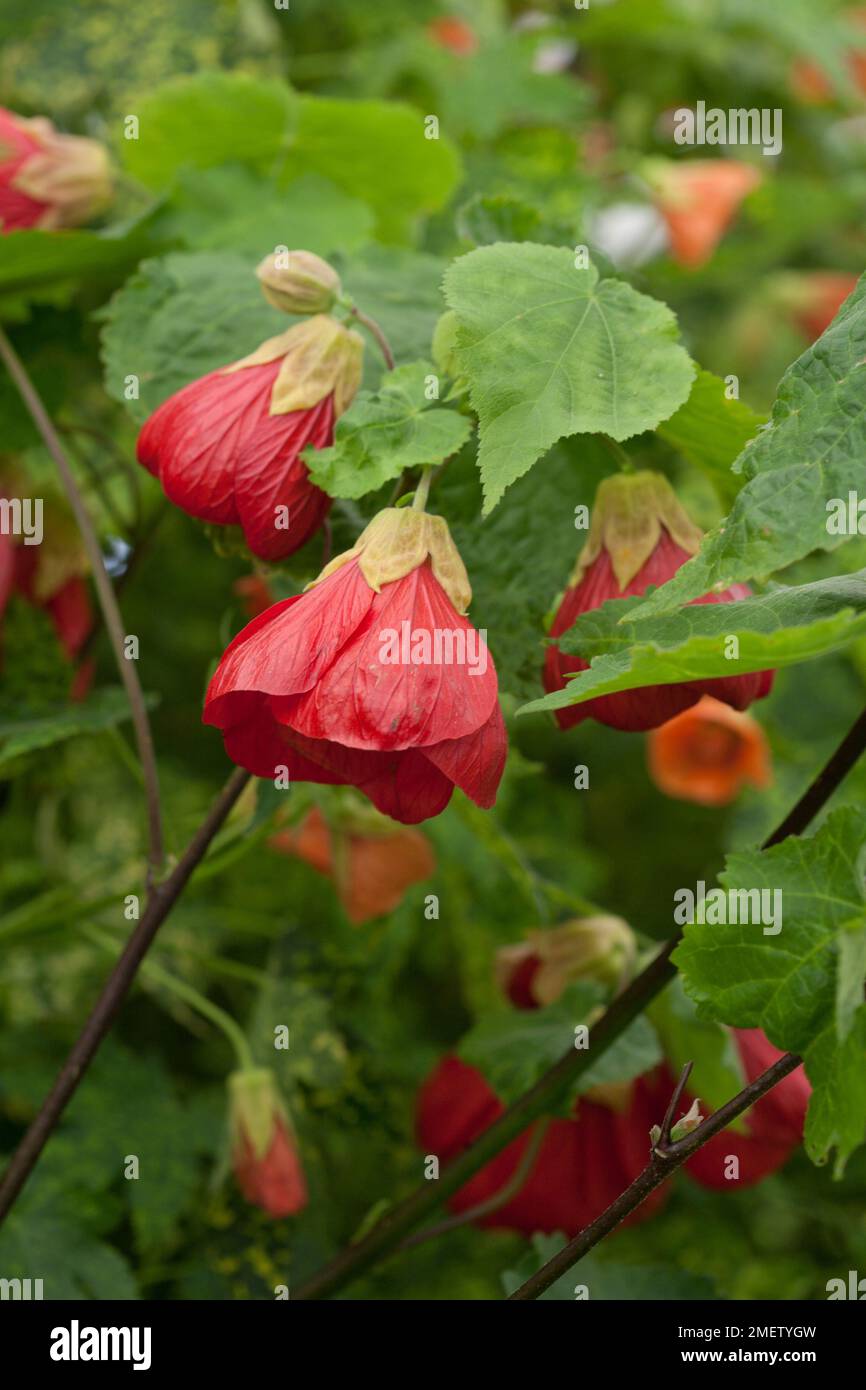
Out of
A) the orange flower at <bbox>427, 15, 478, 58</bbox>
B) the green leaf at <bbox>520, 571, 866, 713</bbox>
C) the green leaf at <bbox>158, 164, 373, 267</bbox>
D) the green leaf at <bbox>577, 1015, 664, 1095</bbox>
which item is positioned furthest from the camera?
the orange flower at <bbox>427, 15, 478, 58</bbox>

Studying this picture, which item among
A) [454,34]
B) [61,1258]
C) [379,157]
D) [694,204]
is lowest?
[61,1258]

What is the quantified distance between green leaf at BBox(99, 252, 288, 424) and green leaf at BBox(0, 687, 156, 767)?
0.13 metres

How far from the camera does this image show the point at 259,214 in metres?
0.73

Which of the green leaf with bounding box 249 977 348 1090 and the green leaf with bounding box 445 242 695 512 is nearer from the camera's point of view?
the green leaf with bounding box 445 242 695 512

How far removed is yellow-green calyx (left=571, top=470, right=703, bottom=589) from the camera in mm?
479

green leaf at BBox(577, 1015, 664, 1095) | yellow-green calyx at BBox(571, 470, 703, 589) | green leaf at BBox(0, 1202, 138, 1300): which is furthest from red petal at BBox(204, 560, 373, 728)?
green leaf at BBox(0, 1202, 138, 1300)

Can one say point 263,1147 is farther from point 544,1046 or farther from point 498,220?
point 498,220

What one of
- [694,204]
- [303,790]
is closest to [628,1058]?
[303,790]

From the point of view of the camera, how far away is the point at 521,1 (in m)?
1.22

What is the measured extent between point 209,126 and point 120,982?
48 cm

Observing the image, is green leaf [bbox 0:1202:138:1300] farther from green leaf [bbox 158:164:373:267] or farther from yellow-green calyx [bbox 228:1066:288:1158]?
green leaf [bbox 158:164:373:267]

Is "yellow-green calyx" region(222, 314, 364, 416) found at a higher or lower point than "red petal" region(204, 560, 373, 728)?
higher
